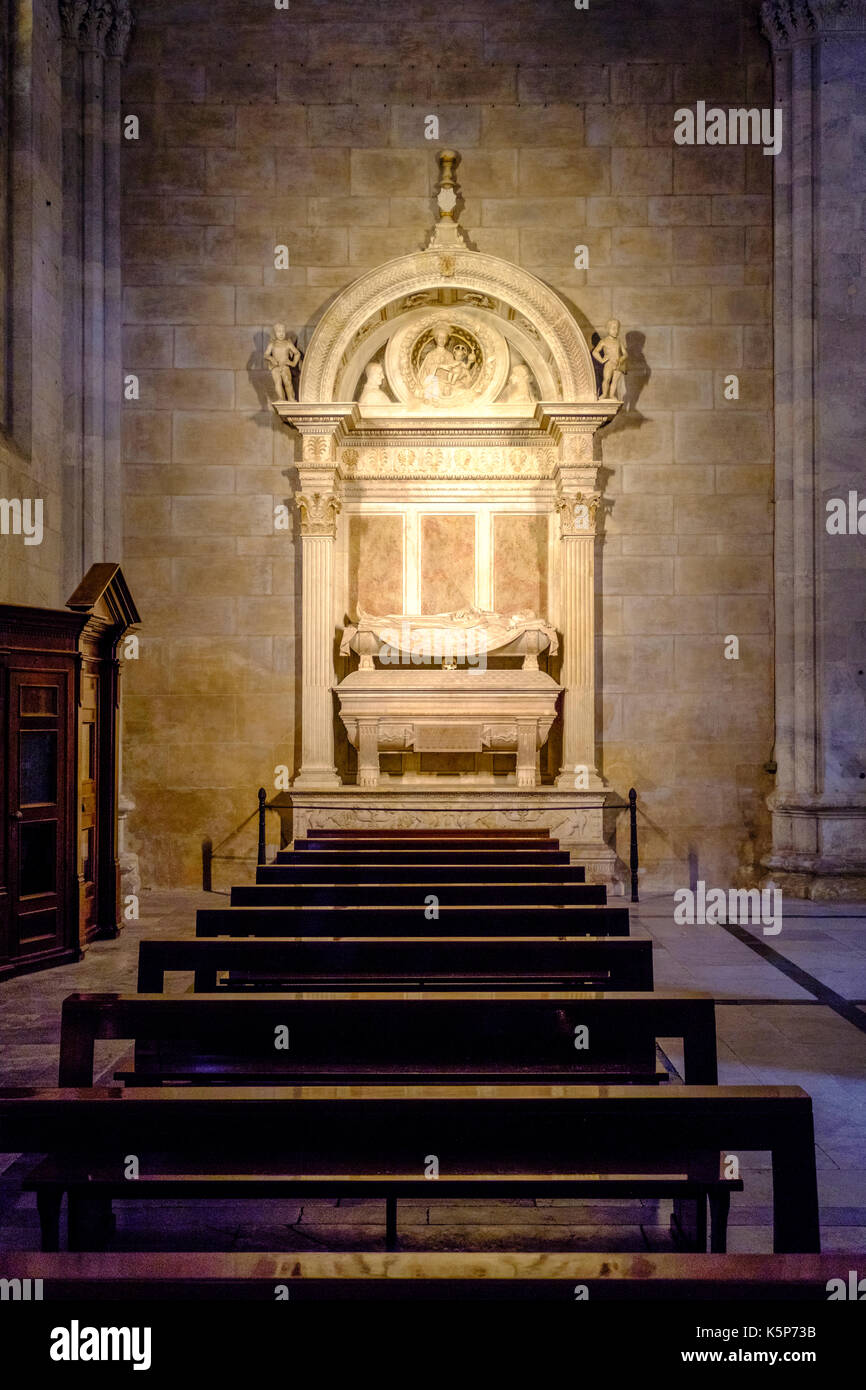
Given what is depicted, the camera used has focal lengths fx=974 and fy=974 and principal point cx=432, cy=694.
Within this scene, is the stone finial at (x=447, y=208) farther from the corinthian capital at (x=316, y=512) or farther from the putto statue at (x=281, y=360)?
the corinthian capital at (x=316, y=512)

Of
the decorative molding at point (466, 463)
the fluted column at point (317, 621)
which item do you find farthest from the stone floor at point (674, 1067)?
the decorative molding at point (466, 463)

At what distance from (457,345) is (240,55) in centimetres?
367

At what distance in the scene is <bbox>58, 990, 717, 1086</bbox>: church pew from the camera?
2.69 meters

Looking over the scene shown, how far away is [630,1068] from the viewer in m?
3.08

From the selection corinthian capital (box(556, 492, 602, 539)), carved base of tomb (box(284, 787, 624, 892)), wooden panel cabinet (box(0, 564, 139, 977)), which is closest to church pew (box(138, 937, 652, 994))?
wooden panel cabinet (box(0, 564, 139, 977))

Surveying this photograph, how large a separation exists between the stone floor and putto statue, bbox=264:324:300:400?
5.23 metres

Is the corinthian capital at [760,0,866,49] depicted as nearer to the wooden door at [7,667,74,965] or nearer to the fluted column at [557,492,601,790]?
the fluted column at [557,492,601,790]

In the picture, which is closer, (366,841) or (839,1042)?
(839,1042)

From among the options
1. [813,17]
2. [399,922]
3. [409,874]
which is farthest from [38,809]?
[813,17]

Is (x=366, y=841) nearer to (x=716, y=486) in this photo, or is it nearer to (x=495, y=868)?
(x=495, y=868)

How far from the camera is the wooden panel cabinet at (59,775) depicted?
641 centimetres

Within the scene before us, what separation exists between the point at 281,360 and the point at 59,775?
4.94 meters
